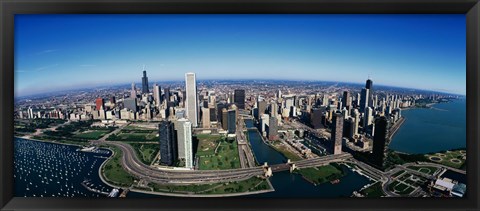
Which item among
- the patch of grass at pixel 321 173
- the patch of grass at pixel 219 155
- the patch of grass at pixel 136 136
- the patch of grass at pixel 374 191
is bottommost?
the patch of grass at pixel 374 191

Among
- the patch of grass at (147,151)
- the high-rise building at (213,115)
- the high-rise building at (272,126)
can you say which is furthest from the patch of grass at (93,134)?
the high-rise building at (272,126)

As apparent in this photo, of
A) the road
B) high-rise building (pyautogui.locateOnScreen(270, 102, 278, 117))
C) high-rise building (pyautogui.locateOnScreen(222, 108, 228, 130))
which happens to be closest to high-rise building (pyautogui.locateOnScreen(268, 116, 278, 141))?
high-rise building (pyautogui.locateOnScreen(270, 102, 278, 117))

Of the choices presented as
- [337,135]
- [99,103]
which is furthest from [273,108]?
[99,103]

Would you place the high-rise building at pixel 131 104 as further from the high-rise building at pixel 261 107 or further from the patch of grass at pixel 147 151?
the high-rise building at pixel 261 107

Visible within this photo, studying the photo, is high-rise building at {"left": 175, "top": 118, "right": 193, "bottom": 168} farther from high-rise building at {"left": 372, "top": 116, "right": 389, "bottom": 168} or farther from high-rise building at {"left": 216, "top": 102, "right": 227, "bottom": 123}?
high-rise building at {"left": 372, "top": 116, "right": 389, "bottom": 168}

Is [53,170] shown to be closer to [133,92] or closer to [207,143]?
[133,92]
